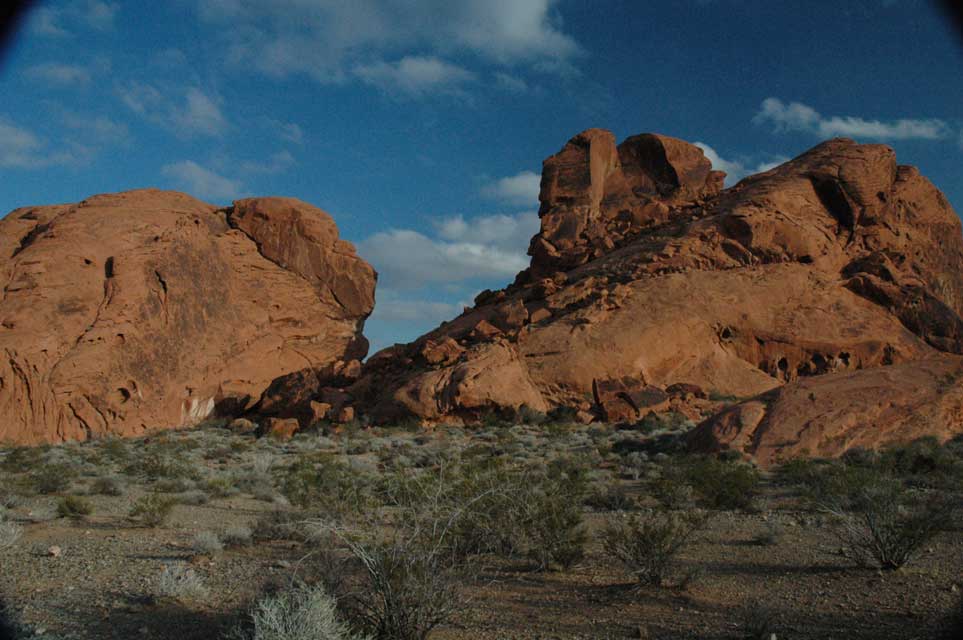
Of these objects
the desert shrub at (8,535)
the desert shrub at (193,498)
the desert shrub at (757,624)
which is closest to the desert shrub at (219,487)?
the desert shrub at (193,498)

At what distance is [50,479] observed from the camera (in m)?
14.5

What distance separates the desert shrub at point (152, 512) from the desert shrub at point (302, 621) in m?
6.15

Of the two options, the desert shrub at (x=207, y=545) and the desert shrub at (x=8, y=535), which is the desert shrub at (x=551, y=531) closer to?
the desert shrub at (x=207, y=545)

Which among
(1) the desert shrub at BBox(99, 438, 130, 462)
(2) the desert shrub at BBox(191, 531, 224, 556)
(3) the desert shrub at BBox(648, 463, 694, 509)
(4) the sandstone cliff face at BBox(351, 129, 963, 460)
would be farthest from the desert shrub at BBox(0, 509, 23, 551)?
(4) the sandstone cliff face at BBox(351, 129, 963, 460)

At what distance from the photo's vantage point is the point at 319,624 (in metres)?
4.75

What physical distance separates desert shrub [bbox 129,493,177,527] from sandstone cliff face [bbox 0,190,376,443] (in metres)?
16.7

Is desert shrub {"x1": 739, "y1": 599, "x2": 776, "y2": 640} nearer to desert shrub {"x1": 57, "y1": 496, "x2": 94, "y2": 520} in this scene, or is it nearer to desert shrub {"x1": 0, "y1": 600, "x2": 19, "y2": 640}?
desert shrub {"x1": 0, "y1": 600, "x2": 19, "y2": 640}

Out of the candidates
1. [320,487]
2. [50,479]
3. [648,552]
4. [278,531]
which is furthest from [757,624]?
[50,479]

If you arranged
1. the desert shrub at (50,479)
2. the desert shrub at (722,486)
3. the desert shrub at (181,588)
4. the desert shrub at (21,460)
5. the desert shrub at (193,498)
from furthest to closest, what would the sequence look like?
the desert shrub at (21,460), the desert shrub at (50,479), the desert shrub at (193,498), the desert shrub at (722,486), the desert shrub at (181,588)

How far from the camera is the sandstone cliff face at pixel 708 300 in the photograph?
88.8 feet

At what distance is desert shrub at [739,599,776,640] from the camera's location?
17.2ft

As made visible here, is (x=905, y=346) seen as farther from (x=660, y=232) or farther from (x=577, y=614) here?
(x=577, y=614)

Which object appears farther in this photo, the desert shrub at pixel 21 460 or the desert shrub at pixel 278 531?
the desert shrub at pixel 21 460

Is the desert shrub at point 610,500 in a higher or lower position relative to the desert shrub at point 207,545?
higher
